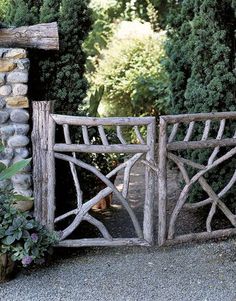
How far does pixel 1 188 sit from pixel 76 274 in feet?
2.97

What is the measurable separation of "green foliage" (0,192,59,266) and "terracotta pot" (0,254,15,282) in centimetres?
5

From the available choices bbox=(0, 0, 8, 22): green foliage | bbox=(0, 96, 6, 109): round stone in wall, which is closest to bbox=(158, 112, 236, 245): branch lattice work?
bbox=(0, 96, 6, 109): round stone in wall

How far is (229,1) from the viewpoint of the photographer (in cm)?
561

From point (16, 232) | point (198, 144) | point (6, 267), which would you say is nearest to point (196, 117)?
point (198, 144)

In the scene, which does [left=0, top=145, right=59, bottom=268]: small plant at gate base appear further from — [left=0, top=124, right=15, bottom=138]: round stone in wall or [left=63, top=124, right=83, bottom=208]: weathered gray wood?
[left=63, top=124, right=83, bottom=208]: weathered gray wood

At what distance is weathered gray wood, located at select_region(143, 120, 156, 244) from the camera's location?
15.5ft

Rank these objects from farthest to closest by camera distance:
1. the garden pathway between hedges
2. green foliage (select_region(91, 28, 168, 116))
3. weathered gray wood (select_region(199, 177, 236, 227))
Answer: green foliage (select_region(91, 28, 168, 116)) < weathered gray wood (select_region(199, 177, 236, 227)) < the garden pathway between hedges

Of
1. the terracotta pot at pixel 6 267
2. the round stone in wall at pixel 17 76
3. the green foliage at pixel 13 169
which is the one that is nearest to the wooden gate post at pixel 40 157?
the round stone in wall at pixel 17 76

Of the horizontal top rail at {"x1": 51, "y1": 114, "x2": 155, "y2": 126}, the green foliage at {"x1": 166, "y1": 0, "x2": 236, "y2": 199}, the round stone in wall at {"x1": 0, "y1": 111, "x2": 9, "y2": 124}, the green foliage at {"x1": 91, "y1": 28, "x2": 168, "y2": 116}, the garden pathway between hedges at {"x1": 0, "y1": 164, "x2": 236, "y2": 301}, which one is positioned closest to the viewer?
the garden pathway between hedges at {"x1": 0, "y1": 164, "x2": 236, "y2": 301}

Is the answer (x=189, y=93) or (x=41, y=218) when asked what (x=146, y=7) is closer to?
(x=189, y=93)

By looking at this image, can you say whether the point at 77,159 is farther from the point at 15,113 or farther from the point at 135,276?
the point at 135,276

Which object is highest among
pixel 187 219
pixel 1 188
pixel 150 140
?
pixel 150 140

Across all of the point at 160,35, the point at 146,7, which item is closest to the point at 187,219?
the point at 160,35

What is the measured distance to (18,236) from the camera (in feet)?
14.4
